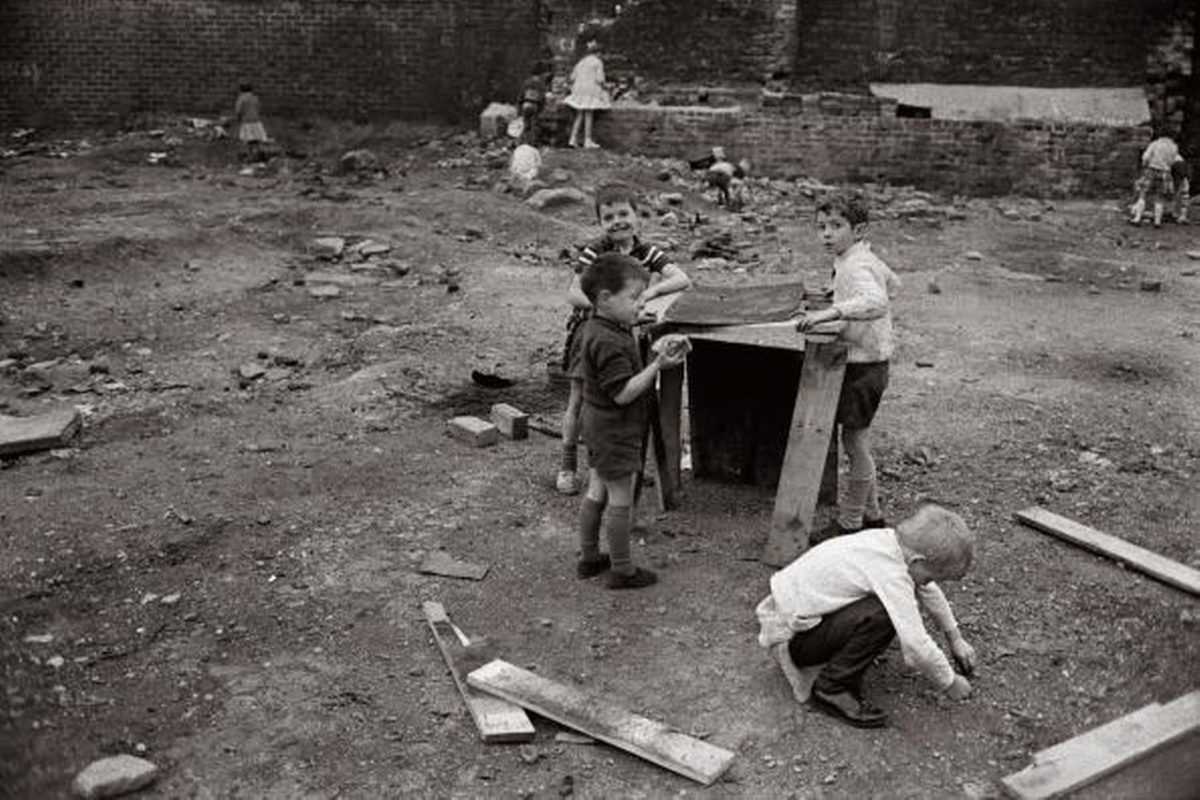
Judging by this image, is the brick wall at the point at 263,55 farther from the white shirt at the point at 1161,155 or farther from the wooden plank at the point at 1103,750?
the wooden plank at the point at 1103,750

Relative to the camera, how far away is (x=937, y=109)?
16391 mm

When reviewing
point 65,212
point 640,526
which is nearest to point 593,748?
point 640,526

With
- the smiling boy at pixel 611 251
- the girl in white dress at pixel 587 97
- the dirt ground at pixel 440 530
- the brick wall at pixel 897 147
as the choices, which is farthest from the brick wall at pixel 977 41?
the smiling boy at pixel 611 251

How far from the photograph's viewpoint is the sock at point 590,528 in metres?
5.00

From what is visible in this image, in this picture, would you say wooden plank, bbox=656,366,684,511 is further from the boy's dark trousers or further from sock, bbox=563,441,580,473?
the boy's dark trousers

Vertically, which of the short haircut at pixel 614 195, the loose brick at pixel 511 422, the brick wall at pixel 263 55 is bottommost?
the loose brick at pixel 511 422

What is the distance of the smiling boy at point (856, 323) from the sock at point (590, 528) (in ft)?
3.58

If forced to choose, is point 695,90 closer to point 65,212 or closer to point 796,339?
point 65,212

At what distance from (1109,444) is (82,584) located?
560cm

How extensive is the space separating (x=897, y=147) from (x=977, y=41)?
101 inches

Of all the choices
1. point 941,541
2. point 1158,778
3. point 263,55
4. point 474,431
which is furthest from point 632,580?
point 263,55

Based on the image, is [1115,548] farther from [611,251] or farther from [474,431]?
[474,431]

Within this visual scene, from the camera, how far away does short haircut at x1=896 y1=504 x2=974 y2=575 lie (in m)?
3.91

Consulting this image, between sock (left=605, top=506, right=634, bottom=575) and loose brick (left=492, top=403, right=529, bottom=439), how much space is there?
6.04 feet
